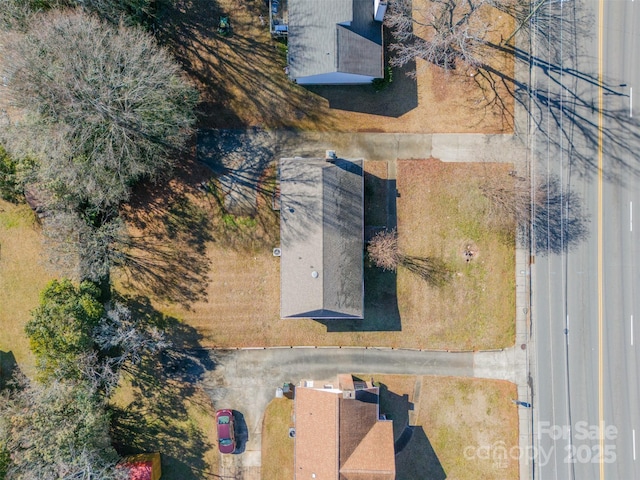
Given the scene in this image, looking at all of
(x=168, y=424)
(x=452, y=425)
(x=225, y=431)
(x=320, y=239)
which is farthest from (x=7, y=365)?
(x=452, y=425)

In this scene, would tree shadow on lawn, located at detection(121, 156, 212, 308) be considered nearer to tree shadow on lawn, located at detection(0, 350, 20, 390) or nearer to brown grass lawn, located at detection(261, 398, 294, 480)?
tree shadow on lawn, located at detection(0, 350, 20, 390)

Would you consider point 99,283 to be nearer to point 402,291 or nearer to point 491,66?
point 402,291

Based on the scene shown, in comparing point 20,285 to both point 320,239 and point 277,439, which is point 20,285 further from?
point 320,239

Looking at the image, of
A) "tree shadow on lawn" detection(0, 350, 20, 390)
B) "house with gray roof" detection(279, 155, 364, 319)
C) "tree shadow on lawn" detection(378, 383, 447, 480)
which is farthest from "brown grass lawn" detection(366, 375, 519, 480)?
"tree shadow on lawn" detection(0, 350, 20, 390)

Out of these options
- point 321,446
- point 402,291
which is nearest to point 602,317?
point 402,291

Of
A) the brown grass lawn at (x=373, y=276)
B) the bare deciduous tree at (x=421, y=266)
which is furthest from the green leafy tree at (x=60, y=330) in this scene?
the bare deciduous tree at (x=421, y=266)

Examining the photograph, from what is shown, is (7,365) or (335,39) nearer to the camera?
(335,39)
